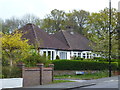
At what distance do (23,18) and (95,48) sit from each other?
2738 cm

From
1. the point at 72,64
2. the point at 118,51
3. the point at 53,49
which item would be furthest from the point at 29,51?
the point at 118,51

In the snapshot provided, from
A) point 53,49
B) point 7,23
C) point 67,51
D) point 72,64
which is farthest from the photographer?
point 7,23

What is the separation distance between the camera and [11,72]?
21969 mm

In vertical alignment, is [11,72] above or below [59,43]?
below

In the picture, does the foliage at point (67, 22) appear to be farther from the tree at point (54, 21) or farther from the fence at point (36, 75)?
the fence at point (36, 75)

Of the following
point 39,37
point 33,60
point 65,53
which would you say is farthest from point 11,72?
point 65,53

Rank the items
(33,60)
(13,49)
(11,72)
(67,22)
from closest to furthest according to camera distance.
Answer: (11,72) < (13,49) < (33,60) < (67,22)

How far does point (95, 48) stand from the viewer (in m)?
51.4

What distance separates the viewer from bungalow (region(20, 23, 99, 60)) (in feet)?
144

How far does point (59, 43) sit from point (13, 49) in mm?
25069

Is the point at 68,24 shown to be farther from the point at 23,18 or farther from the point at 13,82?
the point at 13,82

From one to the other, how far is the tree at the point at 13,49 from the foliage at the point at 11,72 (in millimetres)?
1665

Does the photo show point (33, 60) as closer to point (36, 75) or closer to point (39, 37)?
point (36, 75)

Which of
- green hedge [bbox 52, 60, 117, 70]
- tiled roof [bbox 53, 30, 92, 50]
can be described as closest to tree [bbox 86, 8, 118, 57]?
tiled roof [bbox 53, 30, 92, 50]
